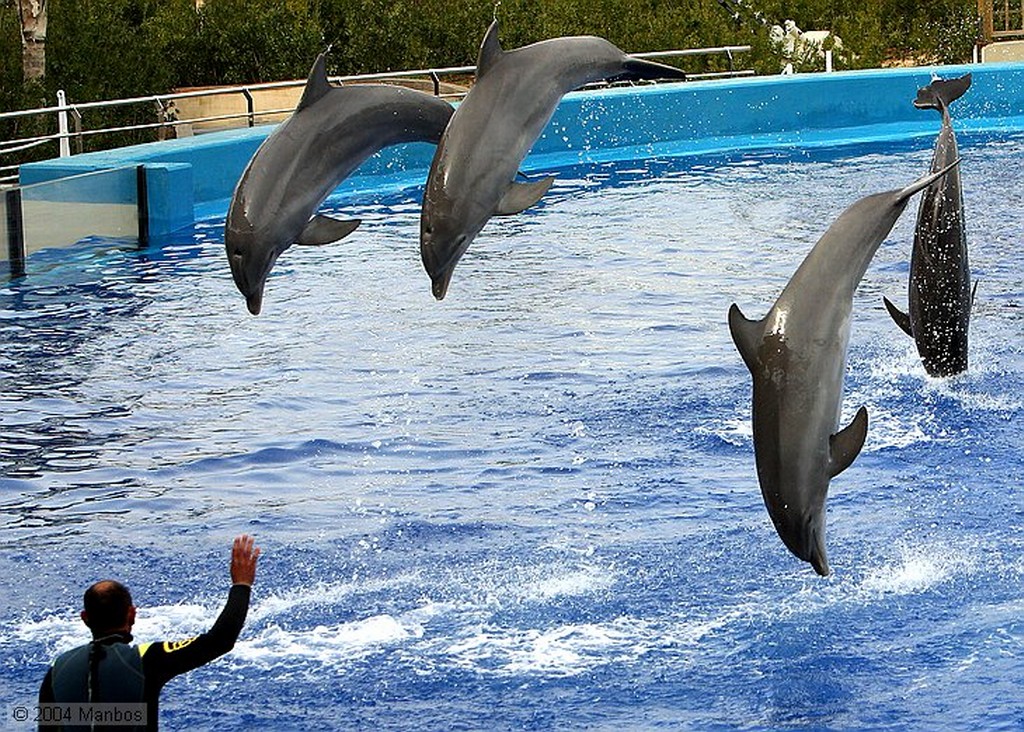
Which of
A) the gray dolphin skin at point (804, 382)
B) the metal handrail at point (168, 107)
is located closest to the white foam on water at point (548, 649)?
the gray dolphin skin at point (804, 382)

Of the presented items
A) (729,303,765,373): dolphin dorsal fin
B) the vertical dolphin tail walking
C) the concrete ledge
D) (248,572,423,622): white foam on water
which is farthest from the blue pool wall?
(729,303,765,373): dolphin dorsal fin

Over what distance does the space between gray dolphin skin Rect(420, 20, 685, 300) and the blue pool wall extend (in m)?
15.1

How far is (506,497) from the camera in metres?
8.88

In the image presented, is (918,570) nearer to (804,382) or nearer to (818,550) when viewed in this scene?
(818,550)

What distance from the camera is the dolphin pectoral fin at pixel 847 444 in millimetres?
5365

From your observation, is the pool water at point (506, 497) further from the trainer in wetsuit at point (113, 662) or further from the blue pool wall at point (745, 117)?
the blue pool wall at point (745, 117)

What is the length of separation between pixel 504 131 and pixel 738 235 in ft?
35.4

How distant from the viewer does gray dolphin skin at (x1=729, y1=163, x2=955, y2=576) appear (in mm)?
5480

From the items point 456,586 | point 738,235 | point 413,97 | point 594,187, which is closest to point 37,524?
point 456,586

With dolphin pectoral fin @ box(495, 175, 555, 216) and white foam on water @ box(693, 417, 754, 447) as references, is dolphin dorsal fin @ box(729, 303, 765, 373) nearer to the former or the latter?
dolphin pectoral fin @ box(495, 175, 555, 216)

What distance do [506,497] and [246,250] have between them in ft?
11.8

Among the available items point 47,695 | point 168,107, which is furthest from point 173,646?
point 168,107

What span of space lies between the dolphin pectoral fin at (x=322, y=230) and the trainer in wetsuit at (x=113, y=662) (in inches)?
56.5

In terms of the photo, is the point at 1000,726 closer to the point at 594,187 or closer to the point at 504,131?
the point at 504,131
